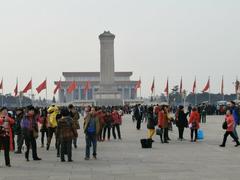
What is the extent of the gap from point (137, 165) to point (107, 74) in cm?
9325

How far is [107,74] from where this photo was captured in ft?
354

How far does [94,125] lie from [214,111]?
188 ft

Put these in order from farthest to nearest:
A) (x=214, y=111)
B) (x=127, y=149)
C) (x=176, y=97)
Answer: (x=176, y=97)
(x=214, y=111)
(x=127, y=149)

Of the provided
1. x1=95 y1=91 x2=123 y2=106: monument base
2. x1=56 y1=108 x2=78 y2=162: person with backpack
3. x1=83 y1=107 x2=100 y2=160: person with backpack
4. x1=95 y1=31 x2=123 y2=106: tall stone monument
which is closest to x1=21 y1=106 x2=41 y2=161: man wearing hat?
x1=56 y1=108 x2=78 y2=162: person with backpack

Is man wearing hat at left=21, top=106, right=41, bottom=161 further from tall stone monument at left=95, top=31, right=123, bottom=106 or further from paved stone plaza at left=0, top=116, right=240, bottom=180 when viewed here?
tall stone monument at left=95, top=31, right=123, bottom=106

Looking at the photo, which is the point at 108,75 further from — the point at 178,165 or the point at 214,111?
the point at 178,165

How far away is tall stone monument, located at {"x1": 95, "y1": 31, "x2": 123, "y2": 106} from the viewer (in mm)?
107688

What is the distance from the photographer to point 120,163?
50.8 feet

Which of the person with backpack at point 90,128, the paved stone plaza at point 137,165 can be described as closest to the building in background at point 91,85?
the paved stone plaza at point 137,165

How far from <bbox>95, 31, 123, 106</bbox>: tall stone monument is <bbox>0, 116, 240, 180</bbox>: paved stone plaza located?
87316 millimetres

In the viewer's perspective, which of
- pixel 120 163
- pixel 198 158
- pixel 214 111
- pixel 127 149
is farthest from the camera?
pixel 214 111

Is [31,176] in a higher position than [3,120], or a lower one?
lower

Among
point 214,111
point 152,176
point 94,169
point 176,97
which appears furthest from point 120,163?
point 176,97

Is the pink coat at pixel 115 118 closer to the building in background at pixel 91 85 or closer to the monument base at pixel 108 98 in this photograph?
the monument base at pixel 108 98
